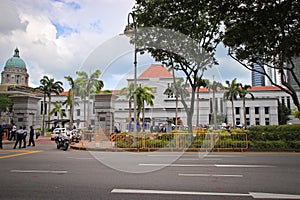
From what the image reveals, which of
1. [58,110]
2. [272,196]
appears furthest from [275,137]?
[58,110]

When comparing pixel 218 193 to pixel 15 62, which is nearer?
pixel 218 193

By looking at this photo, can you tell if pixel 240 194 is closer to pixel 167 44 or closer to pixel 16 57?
pixel 167 44

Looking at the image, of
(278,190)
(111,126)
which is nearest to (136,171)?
(278,190)

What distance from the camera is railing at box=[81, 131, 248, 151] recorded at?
1537cm

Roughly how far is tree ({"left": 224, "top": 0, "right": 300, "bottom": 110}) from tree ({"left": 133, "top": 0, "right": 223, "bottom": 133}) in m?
1.16

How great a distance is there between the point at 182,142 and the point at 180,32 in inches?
267

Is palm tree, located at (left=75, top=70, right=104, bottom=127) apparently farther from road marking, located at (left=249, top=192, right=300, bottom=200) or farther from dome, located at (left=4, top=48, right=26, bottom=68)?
dome, located at (left=4, top=48, right=26, bottom=68)

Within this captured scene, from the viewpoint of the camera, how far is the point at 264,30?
13266 millimetres

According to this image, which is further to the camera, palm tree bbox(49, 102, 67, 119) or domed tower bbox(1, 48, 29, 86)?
domed tower bbox(1, 48, 29, 86)

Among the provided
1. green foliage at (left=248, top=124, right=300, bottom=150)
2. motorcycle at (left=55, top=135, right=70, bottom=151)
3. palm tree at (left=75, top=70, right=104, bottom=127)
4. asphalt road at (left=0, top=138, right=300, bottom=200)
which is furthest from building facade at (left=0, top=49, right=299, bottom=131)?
motorcycle at (left=55, top=135, right=70, bottom=151)

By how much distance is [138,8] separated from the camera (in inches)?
599

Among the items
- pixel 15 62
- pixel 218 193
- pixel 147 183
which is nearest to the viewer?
pixel 218 193

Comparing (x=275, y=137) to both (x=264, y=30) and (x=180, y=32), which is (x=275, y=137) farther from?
(x=180, y=32)

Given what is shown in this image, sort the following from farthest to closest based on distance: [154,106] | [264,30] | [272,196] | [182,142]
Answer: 1. [154,106]
2. [182,142]
3. [264,30]
4. [272,196]
